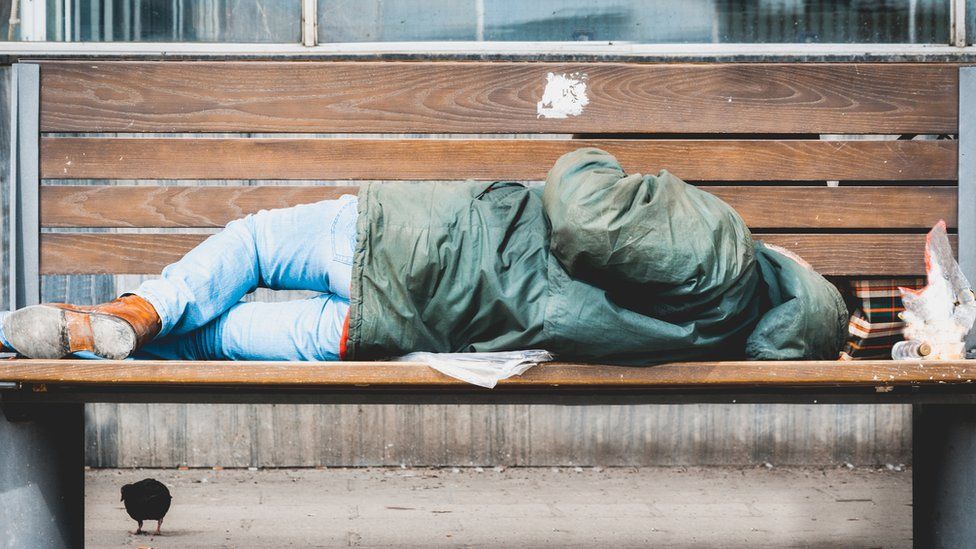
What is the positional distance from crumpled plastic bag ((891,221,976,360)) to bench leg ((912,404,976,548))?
7.6 inches

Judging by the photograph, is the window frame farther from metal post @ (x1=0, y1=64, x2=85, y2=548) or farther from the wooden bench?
metal post @ (x1=0, y1=64, x2=85, y2=548)

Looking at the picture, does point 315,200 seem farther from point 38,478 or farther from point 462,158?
point 38,478

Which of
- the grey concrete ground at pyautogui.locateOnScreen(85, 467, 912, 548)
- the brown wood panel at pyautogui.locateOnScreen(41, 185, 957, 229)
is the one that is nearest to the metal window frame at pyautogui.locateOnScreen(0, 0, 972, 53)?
the brown wood panel at pyautogui.locateOnScreen(41, 185, 957, 229)

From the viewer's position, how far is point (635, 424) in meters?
4.63

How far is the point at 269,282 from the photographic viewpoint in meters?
2.32

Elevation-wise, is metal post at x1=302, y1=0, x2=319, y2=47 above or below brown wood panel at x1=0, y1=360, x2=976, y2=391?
above

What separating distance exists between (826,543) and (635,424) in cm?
136

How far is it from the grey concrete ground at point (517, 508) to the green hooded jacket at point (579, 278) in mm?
1446

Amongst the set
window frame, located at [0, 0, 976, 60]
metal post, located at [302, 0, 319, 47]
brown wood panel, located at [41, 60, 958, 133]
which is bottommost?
brown wood panel, located at [41, 60, 958, 133]

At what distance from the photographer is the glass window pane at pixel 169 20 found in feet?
10.2

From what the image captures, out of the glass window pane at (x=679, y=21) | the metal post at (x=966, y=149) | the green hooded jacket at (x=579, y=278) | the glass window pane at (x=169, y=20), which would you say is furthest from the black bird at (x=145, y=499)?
the metal post at (x=966, y=149)

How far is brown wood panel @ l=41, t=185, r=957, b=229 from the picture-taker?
2.92 metres

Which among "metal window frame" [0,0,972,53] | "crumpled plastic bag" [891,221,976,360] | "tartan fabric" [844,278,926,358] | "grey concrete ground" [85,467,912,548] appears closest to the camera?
"crumpled plastic bag" [891,221,976,360]

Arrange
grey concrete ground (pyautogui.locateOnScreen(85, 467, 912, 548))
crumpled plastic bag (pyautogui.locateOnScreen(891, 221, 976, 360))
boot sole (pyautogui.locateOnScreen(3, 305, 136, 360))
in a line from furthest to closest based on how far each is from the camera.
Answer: grey concrete ground (pyautogui.locateOnScreen(85, 467, 912, 548))
crumpled plastic bag (pyautogui.locateOnScreen(891, 221, 976, 360))
boot sole (pyautogui.locateOnScreen(3, 305, 136, 360))
